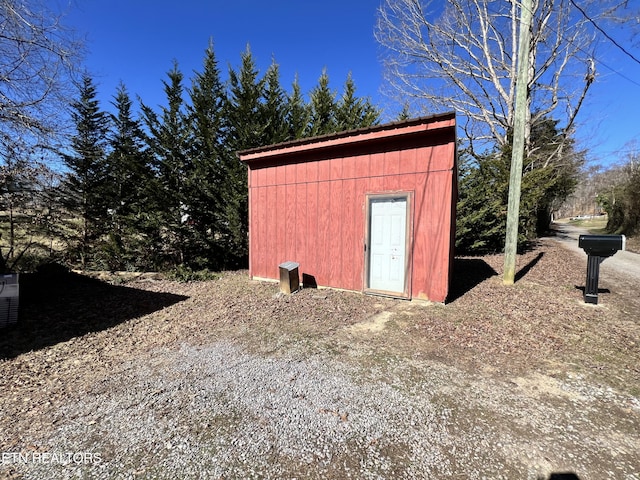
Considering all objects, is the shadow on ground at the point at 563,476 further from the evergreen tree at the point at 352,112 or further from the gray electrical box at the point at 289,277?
the evergreen tree at the point at 352,112

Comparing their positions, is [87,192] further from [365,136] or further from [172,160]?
[365,136]

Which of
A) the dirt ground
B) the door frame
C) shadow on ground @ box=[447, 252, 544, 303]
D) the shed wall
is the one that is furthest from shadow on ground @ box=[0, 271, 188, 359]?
shadow on ground @ box=[447, 252, 544, 303]

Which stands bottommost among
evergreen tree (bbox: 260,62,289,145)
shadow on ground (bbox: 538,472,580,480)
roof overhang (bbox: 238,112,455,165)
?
shadow on ground (bbox: 538,472,580,480)

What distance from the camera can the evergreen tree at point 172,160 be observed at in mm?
8367

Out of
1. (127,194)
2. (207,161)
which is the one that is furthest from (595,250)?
(127,194)

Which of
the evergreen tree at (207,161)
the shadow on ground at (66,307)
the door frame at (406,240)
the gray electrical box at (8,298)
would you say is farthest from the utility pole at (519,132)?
the gray electrical box at (8,298)

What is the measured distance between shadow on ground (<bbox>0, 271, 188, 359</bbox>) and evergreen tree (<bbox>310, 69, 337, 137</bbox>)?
7196 millimetres

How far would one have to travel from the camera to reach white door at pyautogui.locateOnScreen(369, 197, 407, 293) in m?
5.36

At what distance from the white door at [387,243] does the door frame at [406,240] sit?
0.13 ft

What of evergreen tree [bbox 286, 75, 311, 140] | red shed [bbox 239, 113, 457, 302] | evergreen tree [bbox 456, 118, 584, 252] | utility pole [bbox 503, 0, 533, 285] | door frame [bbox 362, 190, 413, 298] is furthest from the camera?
evergreen tree [bbox 456, 118, 584, 252]

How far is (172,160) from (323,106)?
5241 millimetres

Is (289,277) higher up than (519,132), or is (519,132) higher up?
(519,132)

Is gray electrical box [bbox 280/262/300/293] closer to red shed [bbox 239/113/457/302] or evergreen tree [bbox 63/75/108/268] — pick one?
red shed [bbox 239/113/457/302]

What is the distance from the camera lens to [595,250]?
4.77 m
